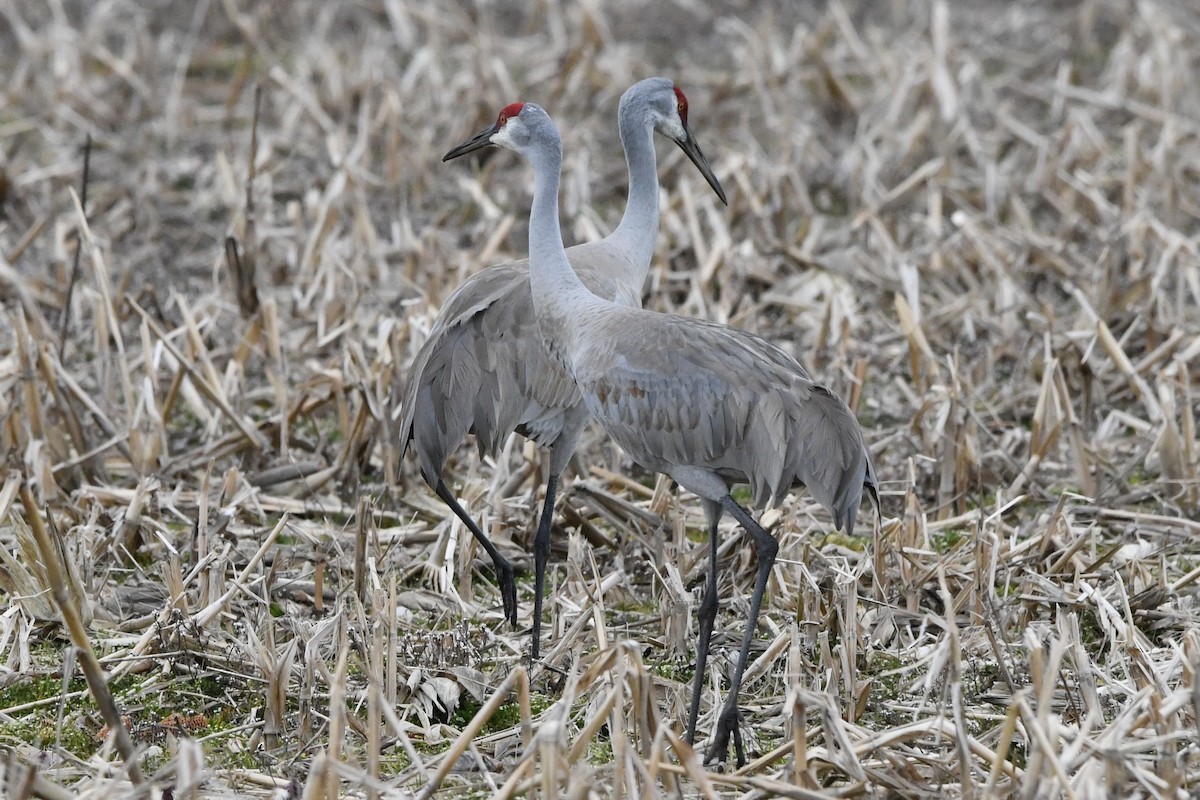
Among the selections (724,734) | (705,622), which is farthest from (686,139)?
(724,734)

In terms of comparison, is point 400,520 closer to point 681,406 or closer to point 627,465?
point 627,465

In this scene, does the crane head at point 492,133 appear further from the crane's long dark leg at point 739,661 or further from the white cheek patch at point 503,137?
the crane's long dark leg at point 739,661

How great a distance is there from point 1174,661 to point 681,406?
120cm

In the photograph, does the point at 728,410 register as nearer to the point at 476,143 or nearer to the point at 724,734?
the point at 724,734

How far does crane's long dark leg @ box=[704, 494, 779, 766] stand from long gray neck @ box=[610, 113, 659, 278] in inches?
45.5

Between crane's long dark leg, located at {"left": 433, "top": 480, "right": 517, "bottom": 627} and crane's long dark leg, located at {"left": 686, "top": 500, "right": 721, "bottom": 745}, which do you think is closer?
crane's long dark leg, located at {"left": 686, "top": 500, "right": 721, "bottom": 745}

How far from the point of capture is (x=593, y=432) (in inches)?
212

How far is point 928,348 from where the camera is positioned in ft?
17.9

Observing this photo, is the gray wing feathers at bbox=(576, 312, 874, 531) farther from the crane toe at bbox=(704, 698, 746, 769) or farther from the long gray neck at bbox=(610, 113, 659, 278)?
the long gray neck at bbox=(610, 113, 659, 278)

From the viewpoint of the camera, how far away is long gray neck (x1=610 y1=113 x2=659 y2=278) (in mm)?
4715

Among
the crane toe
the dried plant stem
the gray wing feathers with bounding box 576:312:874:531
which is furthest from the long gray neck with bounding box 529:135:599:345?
the dried plant stem

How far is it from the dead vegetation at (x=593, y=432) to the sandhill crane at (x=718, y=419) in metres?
0.23

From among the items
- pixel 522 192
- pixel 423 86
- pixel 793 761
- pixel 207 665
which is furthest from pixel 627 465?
pixel 423 86

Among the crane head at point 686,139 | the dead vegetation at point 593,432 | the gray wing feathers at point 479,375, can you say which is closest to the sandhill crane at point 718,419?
the dead vegetation at point 593,432
